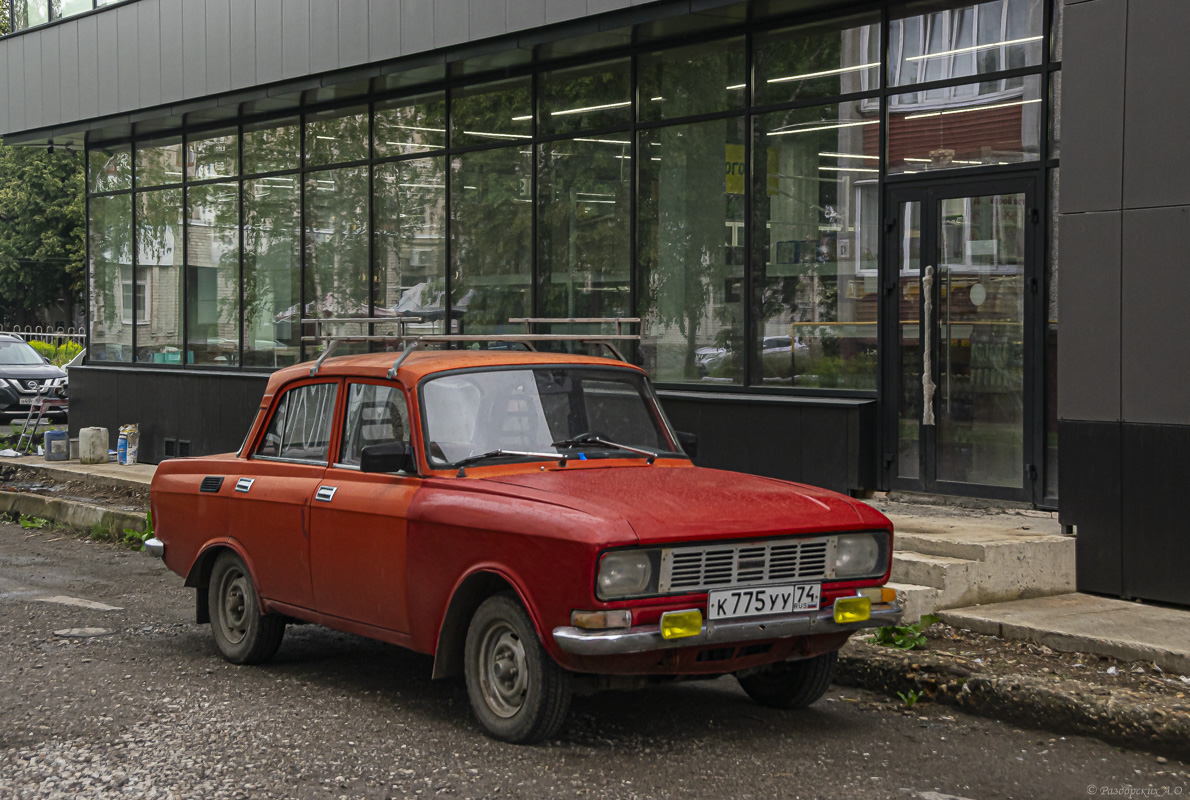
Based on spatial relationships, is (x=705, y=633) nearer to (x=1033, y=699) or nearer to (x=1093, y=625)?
(x=1033, y=699)

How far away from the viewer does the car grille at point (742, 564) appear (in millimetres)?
5465

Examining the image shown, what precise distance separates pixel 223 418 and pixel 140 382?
2.28 metres

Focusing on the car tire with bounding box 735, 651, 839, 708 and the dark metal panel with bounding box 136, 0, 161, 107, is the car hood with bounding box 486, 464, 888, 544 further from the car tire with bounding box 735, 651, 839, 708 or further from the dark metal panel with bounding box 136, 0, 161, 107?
the dark metal panel with bounding box 136, 0, 161, 107

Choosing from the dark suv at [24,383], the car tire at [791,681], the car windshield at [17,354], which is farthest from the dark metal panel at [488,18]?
the car windshield at [17,354]

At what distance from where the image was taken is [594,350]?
14008 millimetres

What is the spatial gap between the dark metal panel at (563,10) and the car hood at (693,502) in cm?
676

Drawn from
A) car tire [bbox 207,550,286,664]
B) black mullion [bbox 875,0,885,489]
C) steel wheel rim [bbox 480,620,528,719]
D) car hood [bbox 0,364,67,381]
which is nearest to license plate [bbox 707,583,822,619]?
steel wheel rim [bbox 480,620,528,719]

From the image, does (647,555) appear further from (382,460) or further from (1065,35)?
(1065,35)

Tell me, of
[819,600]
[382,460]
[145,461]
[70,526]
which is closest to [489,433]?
[382,460]

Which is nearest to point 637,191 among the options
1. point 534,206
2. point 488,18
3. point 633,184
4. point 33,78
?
point 633,184

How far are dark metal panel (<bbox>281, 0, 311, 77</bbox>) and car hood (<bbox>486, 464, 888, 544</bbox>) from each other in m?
10.3

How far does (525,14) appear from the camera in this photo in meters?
12.7

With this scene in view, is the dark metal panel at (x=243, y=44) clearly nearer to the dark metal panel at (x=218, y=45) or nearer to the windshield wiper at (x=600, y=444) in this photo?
the dark metal panel at (x=218, y=45)

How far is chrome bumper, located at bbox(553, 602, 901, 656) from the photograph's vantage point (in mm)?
5262
